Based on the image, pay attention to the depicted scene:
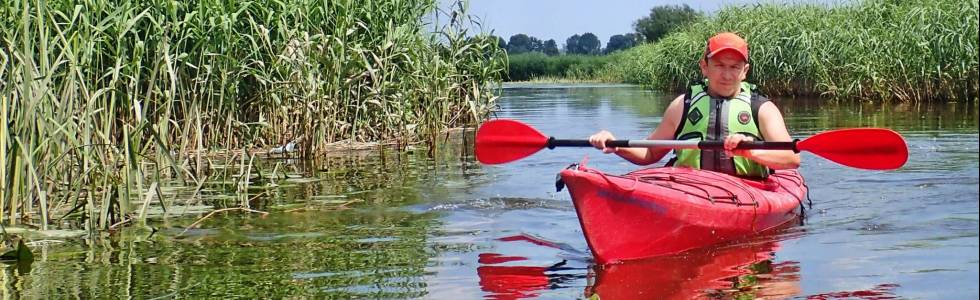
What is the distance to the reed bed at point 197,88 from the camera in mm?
6095

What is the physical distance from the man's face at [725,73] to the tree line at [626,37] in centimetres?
5601

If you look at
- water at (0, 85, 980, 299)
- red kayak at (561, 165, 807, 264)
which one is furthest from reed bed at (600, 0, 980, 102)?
red kayak at (561, 165, 807, 264)

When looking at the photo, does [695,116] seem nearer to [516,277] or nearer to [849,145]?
[849,145]

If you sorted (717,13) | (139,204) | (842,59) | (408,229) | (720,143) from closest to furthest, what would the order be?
(720,143) → (408,229) → (139,204) → (842,59) → (717,13)

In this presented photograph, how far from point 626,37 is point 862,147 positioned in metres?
120

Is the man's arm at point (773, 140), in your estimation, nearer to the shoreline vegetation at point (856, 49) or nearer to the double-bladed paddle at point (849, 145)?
the double-bladed paddle at point (849, 145)

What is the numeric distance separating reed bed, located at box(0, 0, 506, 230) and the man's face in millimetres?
2564

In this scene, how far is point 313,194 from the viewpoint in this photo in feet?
27.1

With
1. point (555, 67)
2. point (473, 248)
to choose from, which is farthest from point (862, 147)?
point (555, 67)

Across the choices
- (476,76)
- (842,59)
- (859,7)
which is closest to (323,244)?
(476,76)

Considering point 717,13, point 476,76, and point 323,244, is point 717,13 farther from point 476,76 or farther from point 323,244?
point 323,244

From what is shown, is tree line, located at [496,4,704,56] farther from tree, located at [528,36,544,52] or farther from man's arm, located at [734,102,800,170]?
man's arm, located at [734,102,800,170]

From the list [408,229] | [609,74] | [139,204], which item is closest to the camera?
[408,229]

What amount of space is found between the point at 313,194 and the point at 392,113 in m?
3.53
